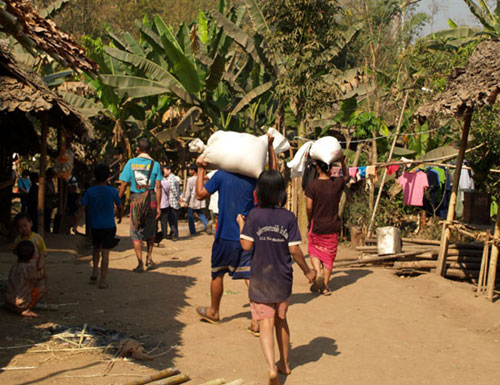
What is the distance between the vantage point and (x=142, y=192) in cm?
908

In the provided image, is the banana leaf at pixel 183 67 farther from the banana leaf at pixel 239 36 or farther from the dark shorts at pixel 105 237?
the dark shorts at pixel 105 237

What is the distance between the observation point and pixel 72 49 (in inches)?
204

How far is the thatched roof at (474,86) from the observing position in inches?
299

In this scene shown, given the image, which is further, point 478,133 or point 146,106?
point 146,106

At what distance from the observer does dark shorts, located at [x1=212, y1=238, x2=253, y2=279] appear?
6.14 m

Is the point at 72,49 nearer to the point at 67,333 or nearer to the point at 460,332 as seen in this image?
the point at 67,333

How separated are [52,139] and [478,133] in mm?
15499

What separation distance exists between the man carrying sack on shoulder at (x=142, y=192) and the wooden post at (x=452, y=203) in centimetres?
441

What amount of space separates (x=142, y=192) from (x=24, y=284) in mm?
3071

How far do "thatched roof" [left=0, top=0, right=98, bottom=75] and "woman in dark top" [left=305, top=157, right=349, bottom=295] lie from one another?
3.76 m

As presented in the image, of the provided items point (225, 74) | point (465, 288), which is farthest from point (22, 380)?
point (225, 74)

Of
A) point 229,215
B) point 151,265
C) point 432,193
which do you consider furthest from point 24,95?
point 432,193

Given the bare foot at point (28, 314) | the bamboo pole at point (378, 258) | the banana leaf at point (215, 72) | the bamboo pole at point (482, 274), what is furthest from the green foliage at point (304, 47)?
the bare foot at point (28, 314)

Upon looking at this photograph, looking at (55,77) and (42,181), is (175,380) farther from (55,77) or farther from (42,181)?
(55,77)
